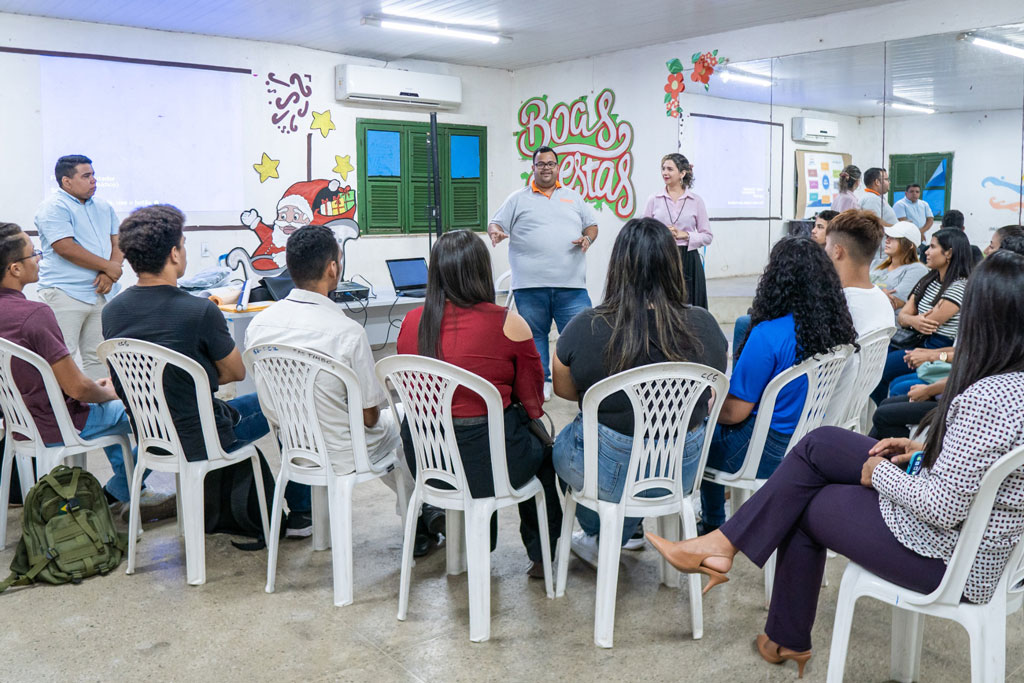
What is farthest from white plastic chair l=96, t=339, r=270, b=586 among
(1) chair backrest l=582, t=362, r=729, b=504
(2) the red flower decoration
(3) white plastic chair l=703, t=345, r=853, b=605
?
(2) the red flower decoration

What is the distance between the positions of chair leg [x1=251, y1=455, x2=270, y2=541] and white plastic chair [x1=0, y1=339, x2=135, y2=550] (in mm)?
403

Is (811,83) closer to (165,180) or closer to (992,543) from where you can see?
(165,180)

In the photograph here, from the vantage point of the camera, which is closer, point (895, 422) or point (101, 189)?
point (895, 422)

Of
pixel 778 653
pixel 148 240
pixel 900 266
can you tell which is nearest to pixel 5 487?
pixel 148 240

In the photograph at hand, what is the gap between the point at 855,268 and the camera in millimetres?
3090

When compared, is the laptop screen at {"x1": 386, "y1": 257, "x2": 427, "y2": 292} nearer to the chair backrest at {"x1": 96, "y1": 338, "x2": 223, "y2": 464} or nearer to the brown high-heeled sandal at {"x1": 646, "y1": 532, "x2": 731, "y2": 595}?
the chair backrest at {"x1": 96, "y1": 338, "x2": 223, "y2": 464}

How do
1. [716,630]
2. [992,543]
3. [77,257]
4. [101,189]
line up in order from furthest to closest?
[101,189] < [77,257] < [716,630] < [992,543]

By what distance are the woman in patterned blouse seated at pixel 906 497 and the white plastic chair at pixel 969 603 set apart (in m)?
0.02

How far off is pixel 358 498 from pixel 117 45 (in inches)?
183

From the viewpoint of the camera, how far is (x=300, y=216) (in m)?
7.57

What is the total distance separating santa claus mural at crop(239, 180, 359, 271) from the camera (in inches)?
290

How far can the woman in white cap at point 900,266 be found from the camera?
4117mm

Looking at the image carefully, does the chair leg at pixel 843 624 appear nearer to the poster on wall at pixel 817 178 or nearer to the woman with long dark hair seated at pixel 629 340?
the woman with long dark hair seated at pixel 629 340

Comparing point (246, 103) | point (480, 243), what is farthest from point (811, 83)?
point (480, 243)
